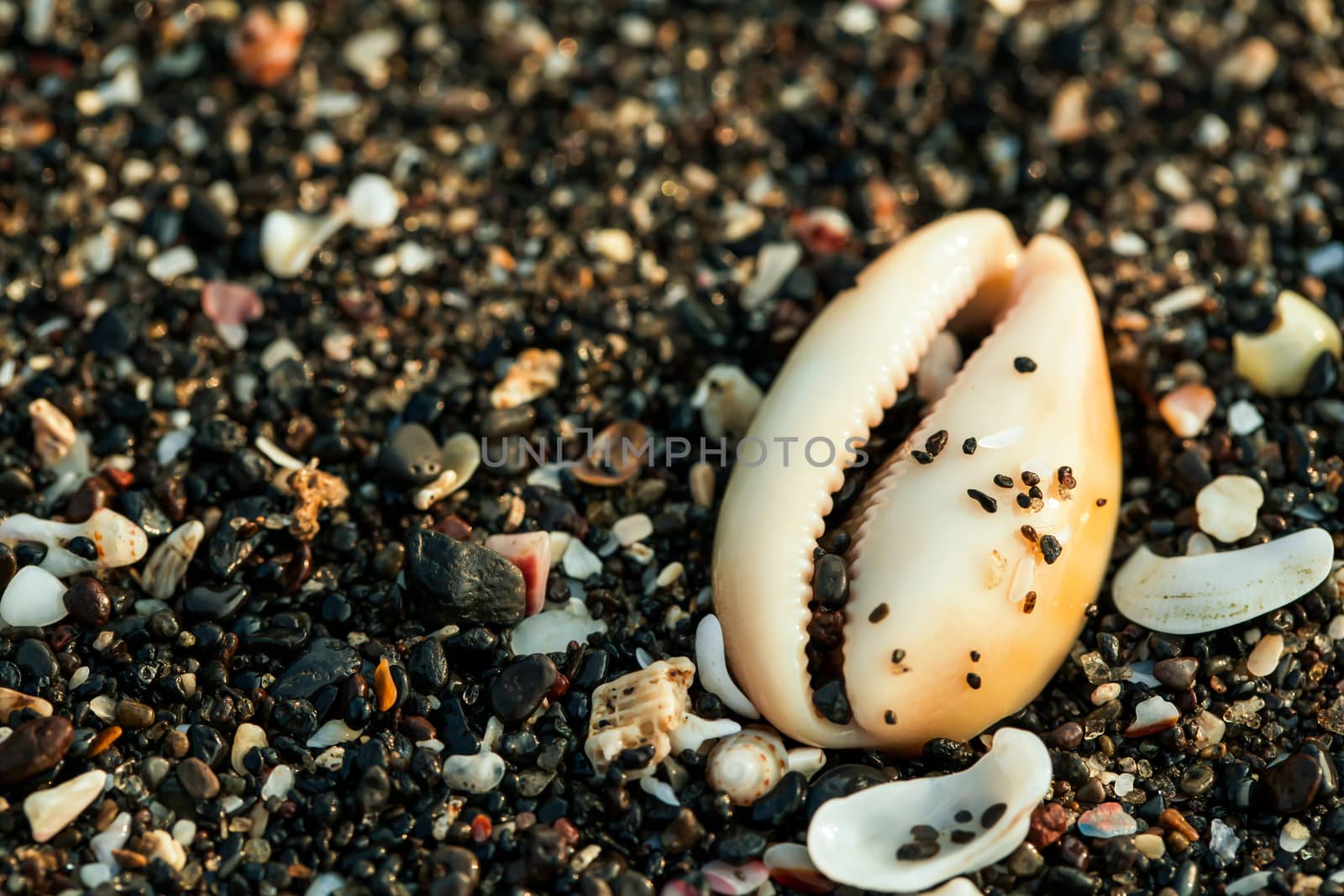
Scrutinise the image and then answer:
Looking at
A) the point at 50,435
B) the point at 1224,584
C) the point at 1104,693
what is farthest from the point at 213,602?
the point at 1224,584

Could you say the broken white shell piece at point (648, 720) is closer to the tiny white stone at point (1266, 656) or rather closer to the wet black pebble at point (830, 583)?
the wet black pebble at point (830, 583)

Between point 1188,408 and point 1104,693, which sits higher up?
point 1188,408

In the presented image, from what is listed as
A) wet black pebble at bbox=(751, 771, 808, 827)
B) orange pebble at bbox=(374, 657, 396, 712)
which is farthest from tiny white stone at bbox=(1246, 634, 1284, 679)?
orange pebble at bbox=(374, 657, 396, 712)

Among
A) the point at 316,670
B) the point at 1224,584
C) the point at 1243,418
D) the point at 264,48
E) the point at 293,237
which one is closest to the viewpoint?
the point at 316,670

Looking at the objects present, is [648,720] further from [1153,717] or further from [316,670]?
[1153,717]

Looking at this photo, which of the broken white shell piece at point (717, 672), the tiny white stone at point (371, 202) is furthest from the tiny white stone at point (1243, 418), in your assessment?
the tiny white stone at point (371, 202)

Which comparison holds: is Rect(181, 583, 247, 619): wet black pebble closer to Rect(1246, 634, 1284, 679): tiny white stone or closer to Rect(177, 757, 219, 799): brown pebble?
Rect(177, 757, 219, 799): brown pebble

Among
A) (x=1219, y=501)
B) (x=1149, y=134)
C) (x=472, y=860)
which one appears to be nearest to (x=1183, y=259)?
(x=1149, y=134)
